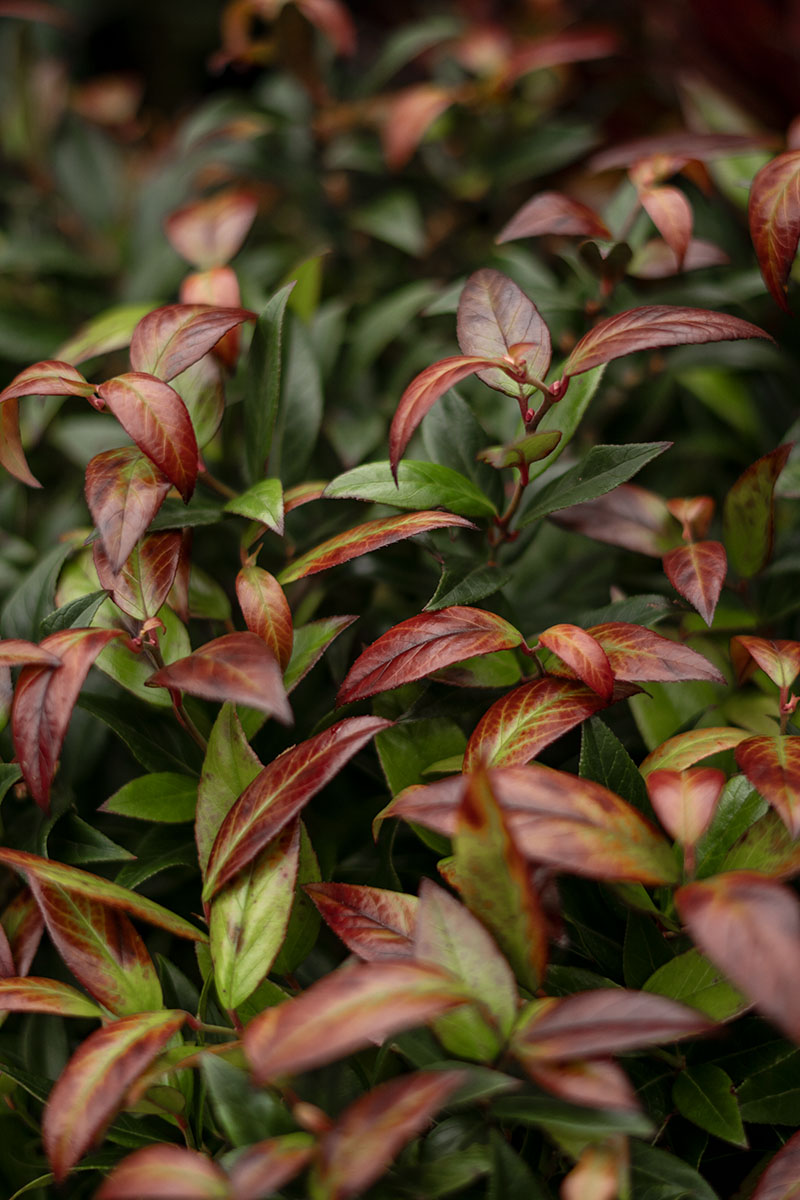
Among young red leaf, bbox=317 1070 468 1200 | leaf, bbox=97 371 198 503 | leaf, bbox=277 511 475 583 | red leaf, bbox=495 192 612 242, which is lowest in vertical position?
young red leaf, bbox=317 1070 468 1200

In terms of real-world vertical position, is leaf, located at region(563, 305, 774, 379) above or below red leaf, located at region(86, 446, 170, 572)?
above

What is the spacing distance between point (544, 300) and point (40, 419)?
0.48 m

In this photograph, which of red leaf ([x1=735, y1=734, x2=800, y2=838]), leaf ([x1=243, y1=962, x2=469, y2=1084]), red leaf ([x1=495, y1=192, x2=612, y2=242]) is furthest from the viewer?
red leaf ([x1=495, y1=192, x2=612, y2=242])

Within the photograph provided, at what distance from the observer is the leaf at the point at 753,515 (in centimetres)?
72

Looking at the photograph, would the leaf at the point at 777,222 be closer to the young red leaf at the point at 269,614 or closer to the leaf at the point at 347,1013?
the young red leaf at the point at 269,614

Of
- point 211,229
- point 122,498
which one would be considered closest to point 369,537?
point 122,498

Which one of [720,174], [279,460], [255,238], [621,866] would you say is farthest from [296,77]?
[621,866]

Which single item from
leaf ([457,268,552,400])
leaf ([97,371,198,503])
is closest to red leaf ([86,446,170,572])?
leaf ([97,371,198,503])

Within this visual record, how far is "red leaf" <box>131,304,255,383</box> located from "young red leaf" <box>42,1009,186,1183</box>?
41cm

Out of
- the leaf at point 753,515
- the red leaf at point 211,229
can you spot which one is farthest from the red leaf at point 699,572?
the red leaf at point 211,229

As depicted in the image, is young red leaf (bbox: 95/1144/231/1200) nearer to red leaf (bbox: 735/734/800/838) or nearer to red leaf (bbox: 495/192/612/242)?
red leaf (bbox: 735/734/800/838)

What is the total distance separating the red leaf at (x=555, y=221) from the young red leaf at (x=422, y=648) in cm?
35

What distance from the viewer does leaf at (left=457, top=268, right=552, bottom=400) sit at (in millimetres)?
679

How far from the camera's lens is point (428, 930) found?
52cm
